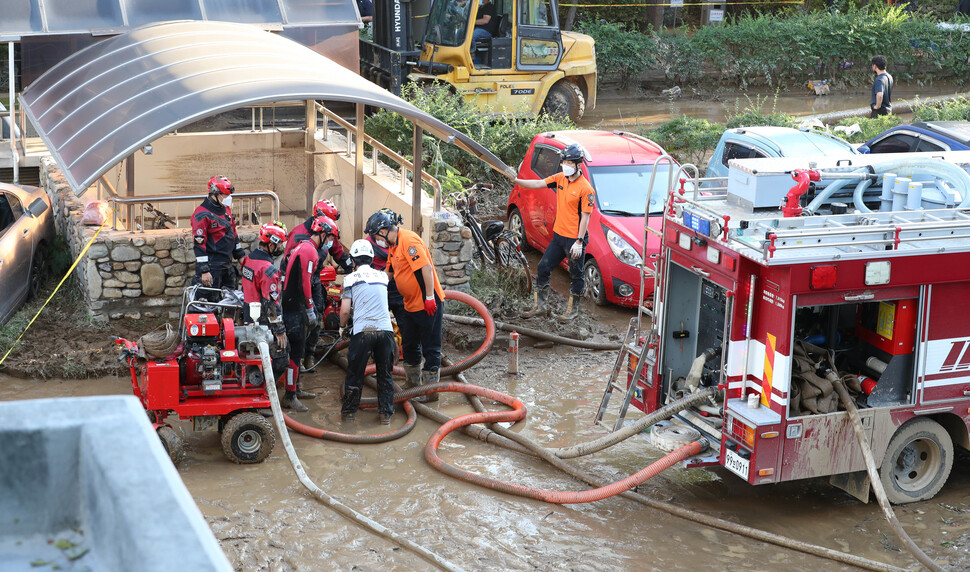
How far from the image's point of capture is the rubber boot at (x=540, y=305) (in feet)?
38.9

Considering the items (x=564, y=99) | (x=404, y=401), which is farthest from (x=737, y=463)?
(x=564, y=99)

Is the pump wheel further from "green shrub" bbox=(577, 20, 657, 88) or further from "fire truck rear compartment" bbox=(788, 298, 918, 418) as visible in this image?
"fire truck rear compartment" bbox=(788, 298, 918, 418)

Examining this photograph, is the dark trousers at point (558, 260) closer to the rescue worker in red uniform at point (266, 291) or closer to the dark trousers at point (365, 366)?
the dark trousers at point (365, 366)

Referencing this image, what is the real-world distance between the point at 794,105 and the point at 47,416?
25.8 meters

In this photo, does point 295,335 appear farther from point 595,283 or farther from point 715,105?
point 715,105

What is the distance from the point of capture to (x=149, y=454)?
7.38 feet

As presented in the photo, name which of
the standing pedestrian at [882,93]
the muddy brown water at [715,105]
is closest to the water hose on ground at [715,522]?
the standing pedestrian at [882,93]

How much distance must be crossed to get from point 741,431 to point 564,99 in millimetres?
14715

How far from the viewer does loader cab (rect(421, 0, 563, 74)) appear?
62.6 ft

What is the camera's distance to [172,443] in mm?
8031

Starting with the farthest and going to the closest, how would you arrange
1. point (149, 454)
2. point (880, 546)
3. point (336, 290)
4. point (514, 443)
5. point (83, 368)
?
point (336, 290) → point (83, 368) → point (514, 443) → point (880, 546) → point (149, 454)

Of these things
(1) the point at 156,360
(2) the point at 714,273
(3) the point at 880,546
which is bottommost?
(3) the point at 880,546

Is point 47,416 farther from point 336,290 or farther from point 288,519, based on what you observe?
point 336,290

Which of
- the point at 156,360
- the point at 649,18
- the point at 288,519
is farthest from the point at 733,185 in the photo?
the point at 649,18
